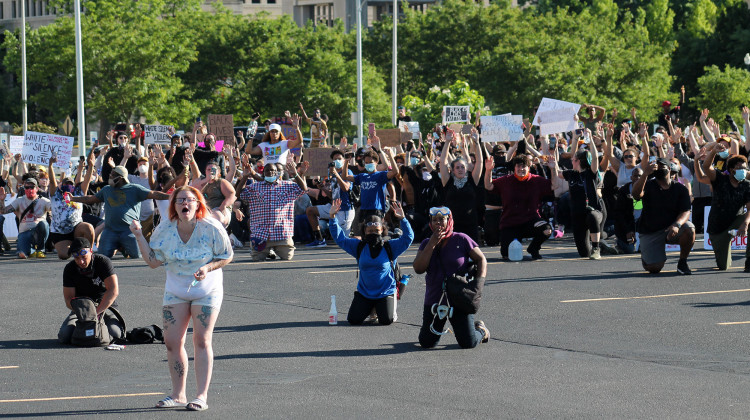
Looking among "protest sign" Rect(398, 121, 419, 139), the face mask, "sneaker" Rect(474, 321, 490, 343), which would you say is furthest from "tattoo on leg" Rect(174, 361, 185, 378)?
"protest sign" Rect(398, 121, 419, 139)

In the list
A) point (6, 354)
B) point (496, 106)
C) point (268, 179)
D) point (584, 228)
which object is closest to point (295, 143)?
point (268, 179)

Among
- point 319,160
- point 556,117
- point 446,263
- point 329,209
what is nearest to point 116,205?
point 329,209

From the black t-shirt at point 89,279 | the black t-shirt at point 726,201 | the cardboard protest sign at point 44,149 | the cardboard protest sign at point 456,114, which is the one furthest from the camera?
the cardboard protest sign at point 456,114

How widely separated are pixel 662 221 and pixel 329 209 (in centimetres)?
781

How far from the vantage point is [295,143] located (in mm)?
22062

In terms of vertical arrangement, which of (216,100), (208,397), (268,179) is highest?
(216,100)

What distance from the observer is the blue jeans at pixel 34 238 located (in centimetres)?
2128

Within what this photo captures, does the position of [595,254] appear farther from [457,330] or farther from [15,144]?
[15,144]

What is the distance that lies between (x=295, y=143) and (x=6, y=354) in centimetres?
1134

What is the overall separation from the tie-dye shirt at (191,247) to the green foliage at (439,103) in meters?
38.2

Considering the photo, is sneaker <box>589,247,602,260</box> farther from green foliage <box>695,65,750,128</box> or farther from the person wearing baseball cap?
green foliage <box>695,65,750,128</box>

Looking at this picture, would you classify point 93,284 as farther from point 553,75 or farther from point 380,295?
point 553,75

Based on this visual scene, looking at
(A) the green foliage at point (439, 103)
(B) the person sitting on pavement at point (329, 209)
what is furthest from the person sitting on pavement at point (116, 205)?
(A) the green foliage at point (439, 103)

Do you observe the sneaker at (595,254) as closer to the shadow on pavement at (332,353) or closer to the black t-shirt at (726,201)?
the black t-shirt at (726,201)
